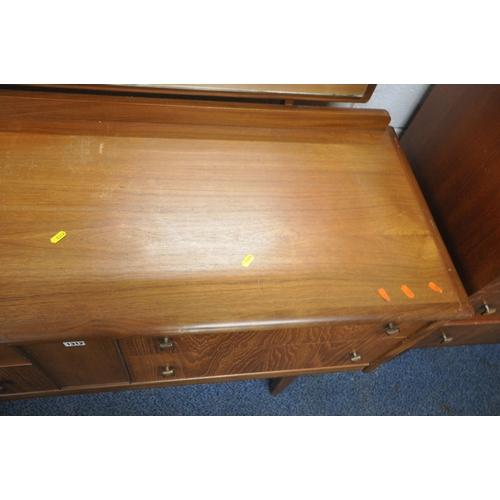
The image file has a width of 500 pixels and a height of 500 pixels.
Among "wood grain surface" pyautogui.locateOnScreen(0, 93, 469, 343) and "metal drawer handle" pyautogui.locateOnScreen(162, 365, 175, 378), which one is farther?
"metal drawer handle" pyautogui.locateOnScreen(162, 365, 175, 378)

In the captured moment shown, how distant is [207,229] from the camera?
765 millimetres

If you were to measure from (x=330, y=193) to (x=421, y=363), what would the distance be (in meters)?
0.87

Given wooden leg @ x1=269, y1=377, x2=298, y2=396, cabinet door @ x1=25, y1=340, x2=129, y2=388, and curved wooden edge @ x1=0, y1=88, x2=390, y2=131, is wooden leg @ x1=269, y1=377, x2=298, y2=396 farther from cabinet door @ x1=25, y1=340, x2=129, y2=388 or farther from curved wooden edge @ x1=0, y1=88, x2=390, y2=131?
curved wooden edge @ x1=0, y1=88, x2=390, y2=131

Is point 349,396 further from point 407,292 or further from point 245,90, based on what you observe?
point 245,90

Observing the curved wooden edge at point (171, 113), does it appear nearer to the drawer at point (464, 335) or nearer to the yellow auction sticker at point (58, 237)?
the yellow auction sticker at point (58, 237)

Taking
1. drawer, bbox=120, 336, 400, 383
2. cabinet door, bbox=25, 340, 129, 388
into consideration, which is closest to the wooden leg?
drawer, bbox=120, 336, 400, 383

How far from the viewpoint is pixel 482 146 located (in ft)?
2.97

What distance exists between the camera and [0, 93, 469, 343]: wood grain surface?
66 cm

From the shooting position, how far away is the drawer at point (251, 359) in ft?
2.70

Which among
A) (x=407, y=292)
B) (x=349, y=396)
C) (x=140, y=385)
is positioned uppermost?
(x=407, y=292)

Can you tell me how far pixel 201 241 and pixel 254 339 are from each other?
23cm

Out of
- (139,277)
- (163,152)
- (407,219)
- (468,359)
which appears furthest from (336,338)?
(468,359)

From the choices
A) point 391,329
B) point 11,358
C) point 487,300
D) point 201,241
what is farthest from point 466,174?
point 11,358

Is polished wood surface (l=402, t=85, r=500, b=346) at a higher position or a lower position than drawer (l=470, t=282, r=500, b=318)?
higher
